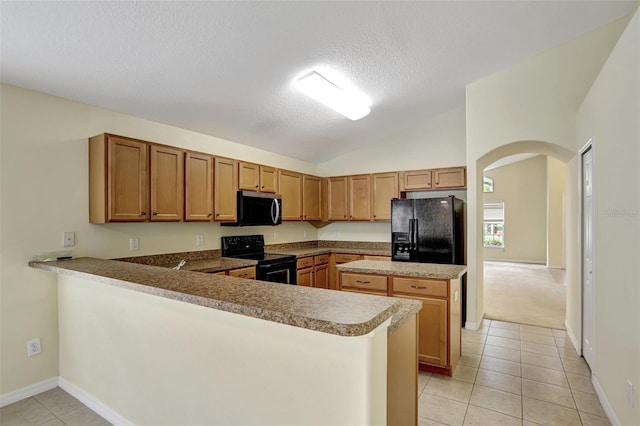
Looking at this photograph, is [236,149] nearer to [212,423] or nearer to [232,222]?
[232,222]

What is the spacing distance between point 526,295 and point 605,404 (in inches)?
151

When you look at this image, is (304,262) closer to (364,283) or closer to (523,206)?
(364,283)

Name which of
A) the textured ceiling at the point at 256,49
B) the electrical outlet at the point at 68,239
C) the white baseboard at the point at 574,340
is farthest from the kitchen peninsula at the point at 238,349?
the white baseboard at the point at 574,340

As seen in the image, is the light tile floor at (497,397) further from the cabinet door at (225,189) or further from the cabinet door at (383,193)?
the cabinet door at (383,193)

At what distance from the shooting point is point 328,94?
3.26 metres

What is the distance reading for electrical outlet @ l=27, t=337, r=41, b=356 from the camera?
2484mm

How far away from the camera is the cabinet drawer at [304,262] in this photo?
4402mm

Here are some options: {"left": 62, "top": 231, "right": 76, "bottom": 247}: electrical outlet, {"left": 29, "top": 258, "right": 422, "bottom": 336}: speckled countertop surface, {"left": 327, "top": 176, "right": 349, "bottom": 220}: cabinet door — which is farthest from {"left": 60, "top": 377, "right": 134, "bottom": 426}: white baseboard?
{"left": 327, "top": 176, "right": 349, "bottom": 220}: cabinet door

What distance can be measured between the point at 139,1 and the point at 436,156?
13.6 feet

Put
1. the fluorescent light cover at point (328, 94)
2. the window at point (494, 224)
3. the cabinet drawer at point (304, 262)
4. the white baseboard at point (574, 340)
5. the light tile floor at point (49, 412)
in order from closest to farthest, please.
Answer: the light tile floor at point (49, 412) → the fluorescent light cover at point (328, 94) → the white baseboard at point (574, 340) → the cabinet drawer at point (304, 262) → the window at point (494, 224)

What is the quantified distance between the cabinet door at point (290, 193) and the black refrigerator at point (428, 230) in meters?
1.47

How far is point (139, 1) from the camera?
6.06ft

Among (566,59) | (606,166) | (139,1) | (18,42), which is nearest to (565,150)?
(566,59)

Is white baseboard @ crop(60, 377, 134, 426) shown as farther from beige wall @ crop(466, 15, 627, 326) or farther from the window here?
the window
